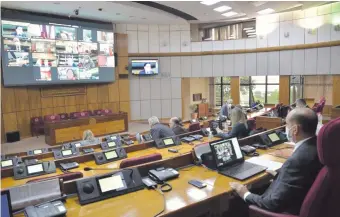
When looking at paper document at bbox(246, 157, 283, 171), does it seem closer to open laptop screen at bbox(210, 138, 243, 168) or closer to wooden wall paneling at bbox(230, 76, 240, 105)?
open laptop screen at bbox(210, 138, 243, 168)

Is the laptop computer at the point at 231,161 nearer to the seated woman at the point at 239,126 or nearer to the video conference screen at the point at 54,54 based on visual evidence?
the seated woman at the point at 239,126

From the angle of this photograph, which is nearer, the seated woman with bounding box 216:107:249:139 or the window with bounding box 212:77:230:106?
the seated woman with bounding box 216:107:249:139

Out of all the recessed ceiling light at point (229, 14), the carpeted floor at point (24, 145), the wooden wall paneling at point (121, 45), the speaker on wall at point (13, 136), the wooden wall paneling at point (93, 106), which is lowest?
the carpeted floor at point (24, 145)

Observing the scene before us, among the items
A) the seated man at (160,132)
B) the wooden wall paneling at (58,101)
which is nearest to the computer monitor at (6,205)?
Result: the seated man at (160,132)

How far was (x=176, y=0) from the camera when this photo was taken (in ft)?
26.1

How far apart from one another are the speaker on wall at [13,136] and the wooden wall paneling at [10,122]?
0.23 m

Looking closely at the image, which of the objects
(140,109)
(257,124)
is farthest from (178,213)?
(140,109)

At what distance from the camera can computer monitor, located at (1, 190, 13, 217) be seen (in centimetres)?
181

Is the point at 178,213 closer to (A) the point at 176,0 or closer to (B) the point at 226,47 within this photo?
(A) the point at 176,0

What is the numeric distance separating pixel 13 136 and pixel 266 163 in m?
8.26

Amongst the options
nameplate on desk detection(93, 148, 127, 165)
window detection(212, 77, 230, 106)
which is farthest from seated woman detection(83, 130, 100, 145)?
window detection(212, 77, 230, 106)

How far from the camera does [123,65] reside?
37.2ft

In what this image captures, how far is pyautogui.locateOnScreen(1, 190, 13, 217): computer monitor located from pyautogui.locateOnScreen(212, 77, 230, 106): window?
1280cm

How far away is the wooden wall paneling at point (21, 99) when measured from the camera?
909 centimetres
